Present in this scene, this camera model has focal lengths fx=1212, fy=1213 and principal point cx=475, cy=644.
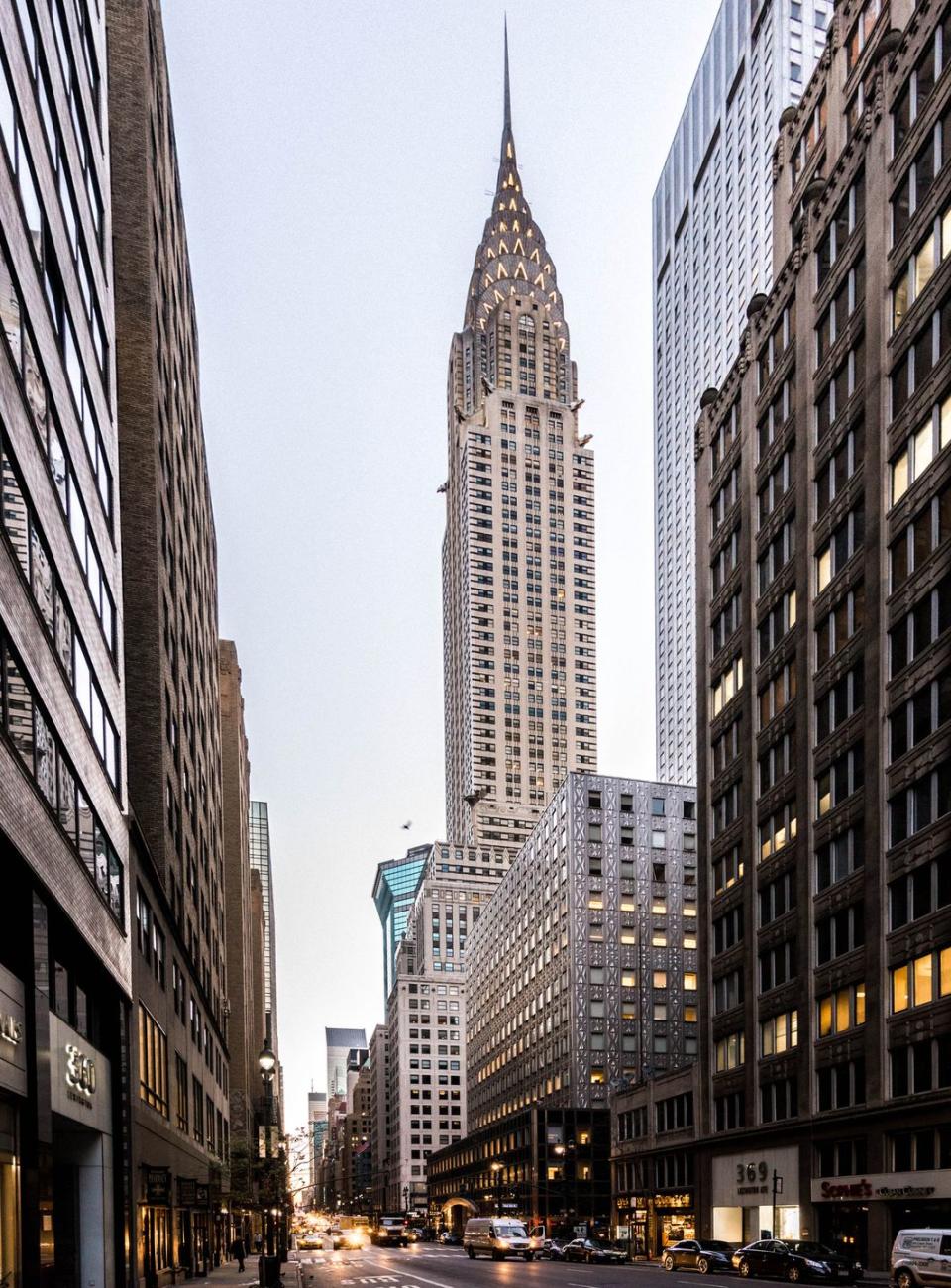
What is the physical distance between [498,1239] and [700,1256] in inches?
816

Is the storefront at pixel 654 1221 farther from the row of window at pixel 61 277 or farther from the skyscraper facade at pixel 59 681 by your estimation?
the row of window at pixel 61 277

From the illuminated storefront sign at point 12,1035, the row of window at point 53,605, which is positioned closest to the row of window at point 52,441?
the row of window at point 53,605

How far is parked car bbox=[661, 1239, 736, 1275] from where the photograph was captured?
1916 inches

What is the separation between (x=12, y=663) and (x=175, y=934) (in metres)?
31.2

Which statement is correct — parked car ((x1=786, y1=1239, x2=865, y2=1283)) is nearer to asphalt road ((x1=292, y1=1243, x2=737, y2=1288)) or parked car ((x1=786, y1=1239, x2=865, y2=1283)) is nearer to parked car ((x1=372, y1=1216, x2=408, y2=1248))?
asphalt road ((x1=292, y1=1243, x2=737, y2=1288))

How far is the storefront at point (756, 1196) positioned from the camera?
53.3 m

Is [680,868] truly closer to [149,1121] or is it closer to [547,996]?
[547,996]

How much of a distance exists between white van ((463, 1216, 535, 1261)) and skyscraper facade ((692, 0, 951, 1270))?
1021 cm

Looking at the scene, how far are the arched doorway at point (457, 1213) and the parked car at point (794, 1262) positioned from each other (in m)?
92.3

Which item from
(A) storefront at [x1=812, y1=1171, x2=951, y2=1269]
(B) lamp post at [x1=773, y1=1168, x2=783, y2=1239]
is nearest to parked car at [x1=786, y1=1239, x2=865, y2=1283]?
(A) storefront at [x1=812, y1=1171, x2=951, y2=1269]

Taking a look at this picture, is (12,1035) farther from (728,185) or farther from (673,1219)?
(728,185)

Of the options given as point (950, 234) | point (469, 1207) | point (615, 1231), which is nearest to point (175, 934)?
point (950, 234)

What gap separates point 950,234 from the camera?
45.3 m

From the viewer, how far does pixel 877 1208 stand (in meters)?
44.8
